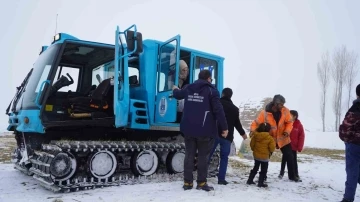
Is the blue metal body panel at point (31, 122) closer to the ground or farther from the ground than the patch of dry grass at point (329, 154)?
farther from the ground

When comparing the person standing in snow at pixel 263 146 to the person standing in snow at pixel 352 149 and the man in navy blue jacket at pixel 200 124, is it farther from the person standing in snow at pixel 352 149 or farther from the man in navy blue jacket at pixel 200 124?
the person standing in snow at pixel 352 149

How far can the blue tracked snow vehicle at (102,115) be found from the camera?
18.2 feet

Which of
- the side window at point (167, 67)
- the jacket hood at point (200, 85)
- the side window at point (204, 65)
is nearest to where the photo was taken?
the jacket hood at point (200, 85)

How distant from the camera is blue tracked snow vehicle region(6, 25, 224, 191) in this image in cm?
554

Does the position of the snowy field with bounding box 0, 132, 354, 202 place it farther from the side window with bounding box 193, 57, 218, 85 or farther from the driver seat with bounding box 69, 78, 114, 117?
the side window with bounding box 193, 57, 218, 85

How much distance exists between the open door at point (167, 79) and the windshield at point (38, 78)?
2.12 metres

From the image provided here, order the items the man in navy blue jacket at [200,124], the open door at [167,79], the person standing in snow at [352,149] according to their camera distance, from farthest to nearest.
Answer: the open door at [167,79]
the man in navy blue jacket at [200,124]
the person standing in snow at [352,149]

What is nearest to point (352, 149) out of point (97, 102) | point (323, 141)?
point (97, 102)

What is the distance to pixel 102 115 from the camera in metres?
6.23

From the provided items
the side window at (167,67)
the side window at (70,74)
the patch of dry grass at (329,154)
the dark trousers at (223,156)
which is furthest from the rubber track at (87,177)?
the patch of dry grass at (329,154)

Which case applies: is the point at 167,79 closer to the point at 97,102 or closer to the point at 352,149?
the point at 97,102

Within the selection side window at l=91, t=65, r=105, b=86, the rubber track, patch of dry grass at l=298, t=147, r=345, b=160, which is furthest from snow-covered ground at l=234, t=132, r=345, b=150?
the rubber track

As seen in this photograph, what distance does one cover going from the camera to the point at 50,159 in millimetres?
5215

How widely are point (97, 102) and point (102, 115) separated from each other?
0.29 m
